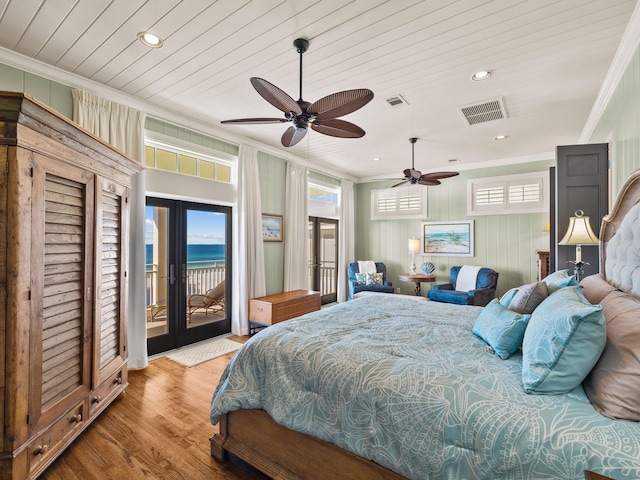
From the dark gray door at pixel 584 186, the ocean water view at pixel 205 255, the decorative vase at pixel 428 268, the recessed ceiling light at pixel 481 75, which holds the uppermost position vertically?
the recessed ceiling light at pixel 481 75

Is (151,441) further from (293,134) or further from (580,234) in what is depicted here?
(580,234)

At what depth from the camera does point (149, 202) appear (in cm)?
360

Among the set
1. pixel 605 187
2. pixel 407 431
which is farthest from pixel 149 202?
pixel 605 187

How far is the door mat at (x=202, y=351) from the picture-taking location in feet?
11.5

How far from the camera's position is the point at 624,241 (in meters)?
1.89

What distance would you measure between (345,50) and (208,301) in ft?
11.2

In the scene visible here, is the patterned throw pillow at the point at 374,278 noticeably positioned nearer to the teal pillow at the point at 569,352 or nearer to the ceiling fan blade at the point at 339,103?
the ceiling fan blade at the point at 339,103

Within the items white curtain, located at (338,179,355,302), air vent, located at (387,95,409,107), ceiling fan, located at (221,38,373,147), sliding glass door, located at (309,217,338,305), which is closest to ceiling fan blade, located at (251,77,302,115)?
ceiling fan, located at (221,38,373,147)

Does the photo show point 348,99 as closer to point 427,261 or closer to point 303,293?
point 303,293

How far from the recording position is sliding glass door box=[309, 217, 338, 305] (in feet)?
21.0

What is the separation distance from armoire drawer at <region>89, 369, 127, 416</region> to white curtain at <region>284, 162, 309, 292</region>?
2817 millimetres

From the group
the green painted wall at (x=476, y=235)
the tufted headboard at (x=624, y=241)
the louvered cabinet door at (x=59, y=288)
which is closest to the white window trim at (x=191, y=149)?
the louvered cabinet door at (x=59, y=288)

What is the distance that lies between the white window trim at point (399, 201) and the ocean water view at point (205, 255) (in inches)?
149

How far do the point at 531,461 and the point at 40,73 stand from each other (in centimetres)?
410
